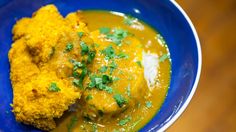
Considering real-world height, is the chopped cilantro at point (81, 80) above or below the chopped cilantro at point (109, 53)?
below

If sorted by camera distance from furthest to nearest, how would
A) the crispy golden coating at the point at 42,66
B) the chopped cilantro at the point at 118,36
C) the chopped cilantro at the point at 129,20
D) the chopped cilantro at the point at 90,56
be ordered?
the chopped cilantro at the point at 129,20 < the chopped cilantro at the point at 118,36 < the chopped cilantro at the point at 90,56 < the crispy golden coating at the point at 42,66

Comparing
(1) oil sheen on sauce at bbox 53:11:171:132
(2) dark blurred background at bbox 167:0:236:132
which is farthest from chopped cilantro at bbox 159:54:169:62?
(2) dark blurred background at bbox 167:0:236:132

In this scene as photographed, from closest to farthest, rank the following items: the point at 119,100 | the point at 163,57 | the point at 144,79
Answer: the point at 119,100, the point at 144,79, the point at 163,57

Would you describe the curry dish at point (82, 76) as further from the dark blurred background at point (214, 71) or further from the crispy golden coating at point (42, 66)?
the dark blurred background at point (214, 71)

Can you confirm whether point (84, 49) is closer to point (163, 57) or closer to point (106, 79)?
point (106, 79)

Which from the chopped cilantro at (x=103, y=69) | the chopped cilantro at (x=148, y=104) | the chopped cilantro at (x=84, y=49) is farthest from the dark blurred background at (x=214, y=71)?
the chopped cilantro at (x=84, y=49)

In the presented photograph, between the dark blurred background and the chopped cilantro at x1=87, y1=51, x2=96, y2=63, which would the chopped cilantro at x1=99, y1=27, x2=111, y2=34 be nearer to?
the chopped cilantro at x1=87, y1=51, x2=96, y2=63

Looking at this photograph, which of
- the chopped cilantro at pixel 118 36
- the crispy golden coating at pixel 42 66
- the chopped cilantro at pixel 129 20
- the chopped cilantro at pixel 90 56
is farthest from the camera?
the chopped cilantro at pixel 129 20

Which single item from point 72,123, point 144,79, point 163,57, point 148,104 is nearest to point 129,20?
point 163,57
